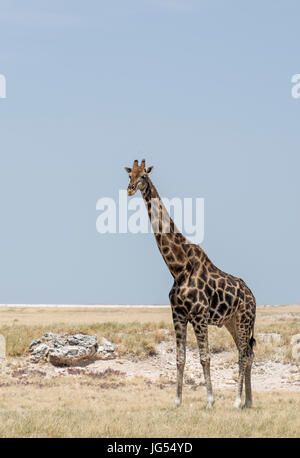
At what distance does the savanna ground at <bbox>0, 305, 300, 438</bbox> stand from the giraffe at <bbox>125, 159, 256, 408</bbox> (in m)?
1.73

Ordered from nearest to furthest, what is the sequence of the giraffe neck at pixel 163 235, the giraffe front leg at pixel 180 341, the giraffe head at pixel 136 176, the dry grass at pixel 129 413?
the dry grass at pixel 129 413 < the giraffe head at pixel 136 176 < the giraffe front leg at pixel 180 341 < the giraffe neck at pixel 163 235

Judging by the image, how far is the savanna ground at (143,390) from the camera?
626 inches

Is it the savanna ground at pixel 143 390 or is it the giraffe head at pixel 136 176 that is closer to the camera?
the savanna ground at pixel 143 390

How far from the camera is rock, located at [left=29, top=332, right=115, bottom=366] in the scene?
90.0 feet

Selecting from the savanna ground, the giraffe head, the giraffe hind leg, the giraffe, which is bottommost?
the savanna ground

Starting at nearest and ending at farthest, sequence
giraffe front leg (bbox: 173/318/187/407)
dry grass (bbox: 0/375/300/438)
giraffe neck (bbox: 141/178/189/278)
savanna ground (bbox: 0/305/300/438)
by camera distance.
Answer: dry grass (bbox: 0/375/300/438) < savanna ground (bbox: 0/305/300/438) < giraffe front leg (bbox: 173/318/187/407) < giraffe neck (bbox: 141/178/189/278)

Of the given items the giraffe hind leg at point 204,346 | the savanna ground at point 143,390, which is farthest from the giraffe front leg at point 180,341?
the savanna ground at point 143,390

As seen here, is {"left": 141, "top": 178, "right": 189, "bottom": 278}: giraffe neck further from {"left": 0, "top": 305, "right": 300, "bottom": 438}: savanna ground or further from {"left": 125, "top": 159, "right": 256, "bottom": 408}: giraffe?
{"left": 0, "top": 305, "right": 300, "bottom": 438}: savanna ground

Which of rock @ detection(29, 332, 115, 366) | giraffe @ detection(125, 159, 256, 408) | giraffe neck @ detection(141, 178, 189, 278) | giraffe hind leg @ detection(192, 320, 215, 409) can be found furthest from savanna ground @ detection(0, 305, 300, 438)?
giraffe neck @ detection(141, 178, 189, 278)

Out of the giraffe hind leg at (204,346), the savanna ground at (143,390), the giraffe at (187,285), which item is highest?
the giraffe at (187,285)

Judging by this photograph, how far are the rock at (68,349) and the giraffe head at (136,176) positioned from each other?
11.3 meters

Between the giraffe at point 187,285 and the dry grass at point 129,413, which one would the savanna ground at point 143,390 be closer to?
the dry grass at point 129,413

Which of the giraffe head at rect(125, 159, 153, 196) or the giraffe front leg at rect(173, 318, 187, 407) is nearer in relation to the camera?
the giraffe head at rect(125, 159, 153, 196)
